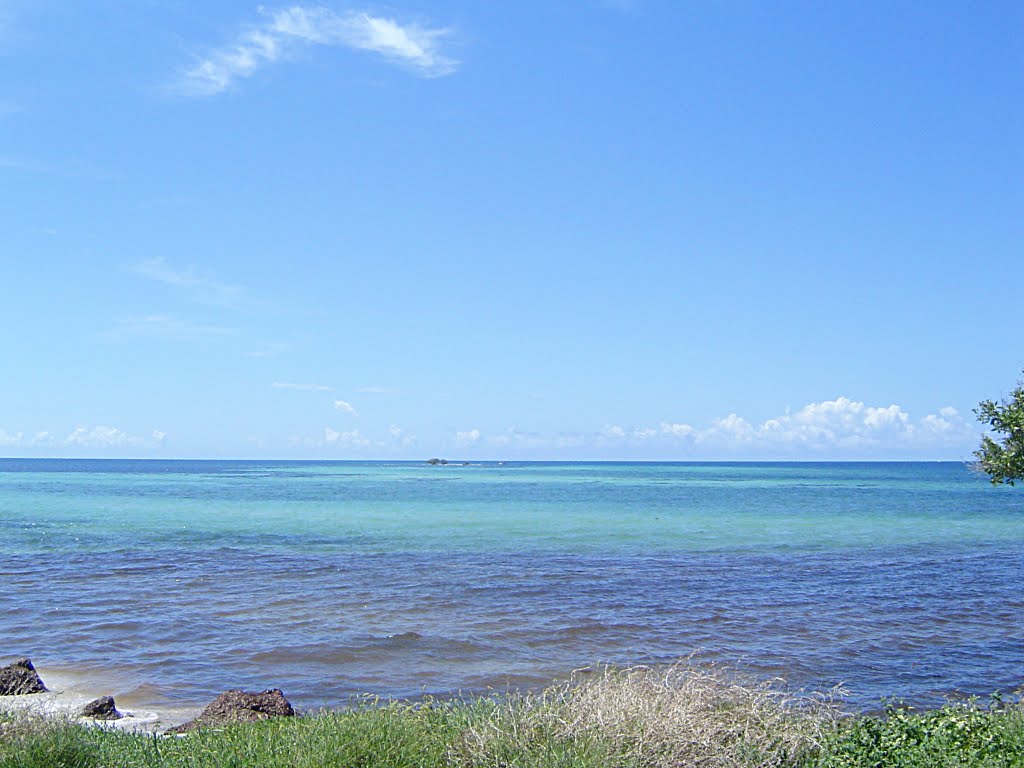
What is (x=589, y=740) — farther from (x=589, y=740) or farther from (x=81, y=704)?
(x=81, y=704)

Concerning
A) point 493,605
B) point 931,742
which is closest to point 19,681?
point 493,605

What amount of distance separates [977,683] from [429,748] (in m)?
10.4

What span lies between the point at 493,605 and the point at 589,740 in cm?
1288

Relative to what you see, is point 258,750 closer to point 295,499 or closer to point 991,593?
point 991,593

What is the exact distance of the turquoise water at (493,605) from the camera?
14.7 metres

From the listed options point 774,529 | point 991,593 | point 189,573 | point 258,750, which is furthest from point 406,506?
point 258,750

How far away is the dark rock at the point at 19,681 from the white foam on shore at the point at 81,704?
0.44 ft

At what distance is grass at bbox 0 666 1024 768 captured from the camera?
7141mm

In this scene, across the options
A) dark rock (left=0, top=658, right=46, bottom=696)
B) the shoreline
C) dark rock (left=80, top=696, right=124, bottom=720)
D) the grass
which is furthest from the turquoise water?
the grass

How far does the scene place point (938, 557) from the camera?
98.9 ft

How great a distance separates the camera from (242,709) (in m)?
10.6

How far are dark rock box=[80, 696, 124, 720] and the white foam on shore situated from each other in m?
0.10

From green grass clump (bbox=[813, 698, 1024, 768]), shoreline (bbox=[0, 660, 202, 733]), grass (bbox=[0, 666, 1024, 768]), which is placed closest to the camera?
grass (bbox=[0, 666, 1024, 768])

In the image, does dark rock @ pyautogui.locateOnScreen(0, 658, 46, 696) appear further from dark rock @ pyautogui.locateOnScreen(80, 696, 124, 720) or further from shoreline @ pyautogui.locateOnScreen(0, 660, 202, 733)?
dark rock @ pyautogui.locateOnScreen(80, 696, 124, 720)
